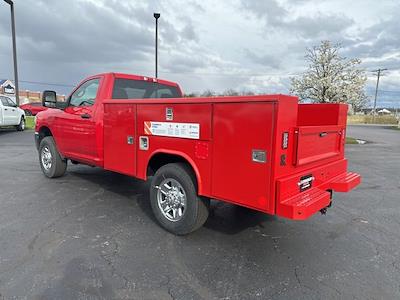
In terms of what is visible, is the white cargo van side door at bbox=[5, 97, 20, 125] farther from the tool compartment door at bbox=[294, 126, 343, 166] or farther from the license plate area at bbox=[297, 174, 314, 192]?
the license plate area at bbox=[297, 174, 314, 192]

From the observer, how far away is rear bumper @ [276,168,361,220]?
2.97m

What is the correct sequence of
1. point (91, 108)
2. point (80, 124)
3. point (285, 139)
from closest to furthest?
point (285, 139) < point (91, 108) < point (80, 124)

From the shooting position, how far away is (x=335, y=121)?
4305 millimetres

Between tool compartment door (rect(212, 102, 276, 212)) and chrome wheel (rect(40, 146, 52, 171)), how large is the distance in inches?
183

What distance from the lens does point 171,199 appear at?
4.09m

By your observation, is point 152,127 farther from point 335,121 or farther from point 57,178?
point 57,178

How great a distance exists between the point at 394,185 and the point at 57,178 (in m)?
7.21

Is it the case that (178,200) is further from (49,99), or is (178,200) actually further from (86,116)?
(49,99)

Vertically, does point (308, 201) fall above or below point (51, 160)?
above

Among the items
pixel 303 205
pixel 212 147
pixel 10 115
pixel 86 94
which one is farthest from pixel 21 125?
pixel 303 205

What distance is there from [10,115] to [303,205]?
16823 millimetres

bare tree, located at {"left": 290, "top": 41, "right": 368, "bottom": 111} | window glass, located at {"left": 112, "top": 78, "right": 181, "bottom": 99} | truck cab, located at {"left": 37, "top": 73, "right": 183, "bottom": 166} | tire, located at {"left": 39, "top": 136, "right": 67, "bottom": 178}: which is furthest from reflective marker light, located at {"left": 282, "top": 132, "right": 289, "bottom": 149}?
bare tree, located at {"left": 290, "top": 41, "right": 368, "bottom": 111}

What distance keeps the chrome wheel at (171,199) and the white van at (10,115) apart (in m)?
14.1

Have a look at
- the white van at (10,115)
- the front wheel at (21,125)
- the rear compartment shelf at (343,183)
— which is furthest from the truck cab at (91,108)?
the front wheel at (21,125)
